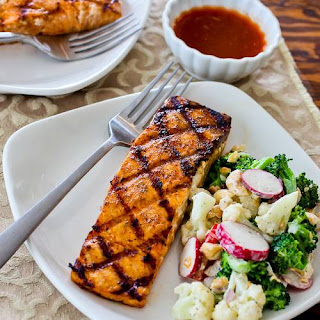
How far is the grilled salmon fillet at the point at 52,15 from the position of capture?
3990 mm

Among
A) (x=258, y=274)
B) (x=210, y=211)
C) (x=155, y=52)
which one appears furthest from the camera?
(x=155, y=52)

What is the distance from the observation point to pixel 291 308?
8.61 feet

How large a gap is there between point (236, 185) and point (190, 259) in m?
0.53

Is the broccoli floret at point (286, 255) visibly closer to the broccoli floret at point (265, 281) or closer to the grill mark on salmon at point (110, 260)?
the broccoli floret at point (265, 281)

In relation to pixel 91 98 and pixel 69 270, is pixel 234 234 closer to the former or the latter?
pixel 69 270

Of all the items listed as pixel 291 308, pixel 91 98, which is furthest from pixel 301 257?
pixel 91 98

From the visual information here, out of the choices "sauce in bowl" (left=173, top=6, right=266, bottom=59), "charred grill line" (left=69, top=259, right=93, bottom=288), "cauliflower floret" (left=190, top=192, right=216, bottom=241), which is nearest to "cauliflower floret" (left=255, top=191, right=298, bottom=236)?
"cauliflower floret" (left=190, top=192, right=216, bottom=241)

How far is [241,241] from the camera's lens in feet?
8.61

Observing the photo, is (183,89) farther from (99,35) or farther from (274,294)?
(274,294)

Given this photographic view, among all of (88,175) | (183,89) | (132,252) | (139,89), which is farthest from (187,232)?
(139,89)

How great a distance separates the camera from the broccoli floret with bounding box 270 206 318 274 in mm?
2639

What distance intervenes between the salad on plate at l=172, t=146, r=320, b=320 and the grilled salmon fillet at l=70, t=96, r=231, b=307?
16 centimetres

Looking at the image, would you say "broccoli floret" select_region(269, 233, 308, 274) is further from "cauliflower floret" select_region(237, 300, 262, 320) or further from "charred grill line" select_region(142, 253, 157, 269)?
"charred grill line" select_region(142, 253, 157, 269)

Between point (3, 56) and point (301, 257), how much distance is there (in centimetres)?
277
